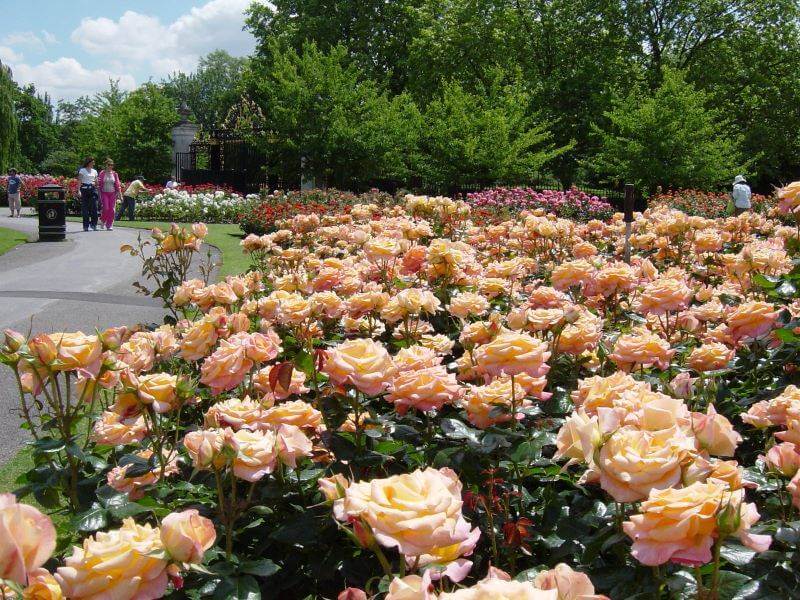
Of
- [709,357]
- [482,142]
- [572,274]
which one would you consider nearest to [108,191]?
[482,142]

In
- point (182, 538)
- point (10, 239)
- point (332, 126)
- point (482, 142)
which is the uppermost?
point (332, 126)

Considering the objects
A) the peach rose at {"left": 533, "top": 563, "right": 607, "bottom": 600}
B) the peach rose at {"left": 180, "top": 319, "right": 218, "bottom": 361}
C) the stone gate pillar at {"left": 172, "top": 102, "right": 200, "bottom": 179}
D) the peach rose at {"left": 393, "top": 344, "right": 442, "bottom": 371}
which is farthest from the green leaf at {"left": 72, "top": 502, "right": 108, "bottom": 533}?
the stone gate pillar at {"left": 172, "top": 102, "right": 200, "bottom": 179}

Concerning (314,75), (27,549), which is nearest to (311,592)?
(27,549)

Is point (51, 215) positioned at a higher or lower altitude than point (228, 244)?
higher

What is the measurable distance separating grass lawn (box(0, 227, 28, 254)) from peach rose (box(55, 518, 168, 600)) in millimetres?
14329

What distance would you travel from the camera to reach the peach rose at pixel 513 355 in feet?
5.57

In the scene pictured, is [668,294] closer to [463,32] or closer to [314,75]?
[314,75]

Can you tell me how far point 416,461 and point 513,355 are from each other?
0.39 metres

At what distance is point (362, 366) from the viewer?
5.41 ft

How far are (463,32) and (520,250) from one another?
2803 cm

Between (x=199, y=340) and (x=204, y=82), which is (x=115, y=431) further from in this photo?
(x=204, y=82)

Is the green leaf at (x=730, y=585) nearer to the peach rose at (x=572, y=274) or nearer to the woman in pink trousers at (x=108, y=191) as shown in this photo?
the peach rose at (x=572, y=274)

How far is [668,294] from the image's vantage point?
261cm

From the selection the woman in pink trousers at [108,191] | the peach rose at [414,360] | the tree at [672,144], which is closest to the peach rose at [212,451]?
the peach rose at [414,360]
